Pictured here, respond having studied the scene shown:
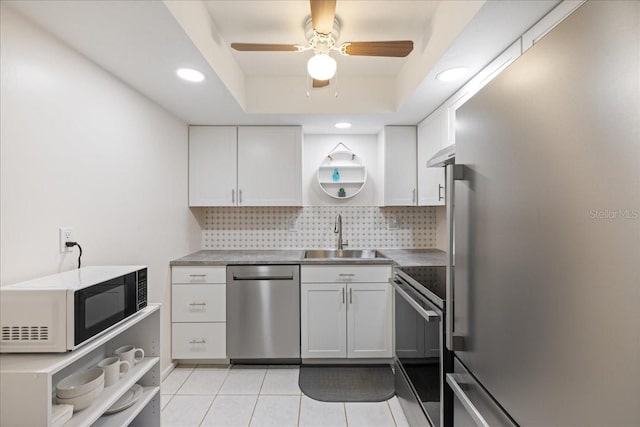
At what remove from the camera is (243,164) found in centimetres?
303

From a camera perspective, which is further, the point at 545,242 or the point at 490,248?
the point at 490,248

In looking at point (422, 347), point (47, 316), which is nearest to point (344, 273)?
point (422, 347)

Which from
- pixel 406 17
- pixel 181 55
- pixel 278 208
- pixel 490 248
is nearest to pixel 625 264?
pixel 490 248

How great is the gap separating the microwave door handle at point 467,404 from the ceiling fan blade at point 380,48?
1.60 meters

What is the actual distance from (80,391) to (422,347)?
158 cm

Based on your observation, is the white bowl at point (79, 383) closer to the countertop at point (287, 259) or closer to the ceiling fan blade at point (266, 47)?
the countertop at point (287, 259)

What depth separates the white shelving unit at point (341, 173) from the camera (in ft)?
10.9

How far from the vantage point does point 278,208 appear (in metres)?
3.34

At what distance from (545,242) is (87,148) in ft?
6.71

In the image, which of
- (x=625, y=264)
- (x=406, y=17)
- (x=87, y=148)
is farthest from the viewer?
(x=406, y=17)

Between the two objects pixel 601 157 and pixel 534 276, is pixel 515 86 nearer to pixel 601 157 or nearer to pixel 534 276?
pixel 601 157

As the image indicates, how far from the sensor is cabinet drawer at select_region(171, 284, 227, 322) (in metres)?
2.65

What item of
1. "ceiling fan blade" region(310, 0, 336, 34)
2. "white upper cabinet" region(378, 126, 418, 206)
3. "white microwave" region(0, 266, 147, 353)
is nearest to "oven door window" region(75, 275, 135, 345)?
"white microwave" region(0, 266, 147, 353)

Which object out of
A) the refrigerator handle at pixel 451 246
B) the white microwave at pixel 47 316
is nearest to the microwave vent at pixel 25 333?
the white microwave at pixel 47 316
